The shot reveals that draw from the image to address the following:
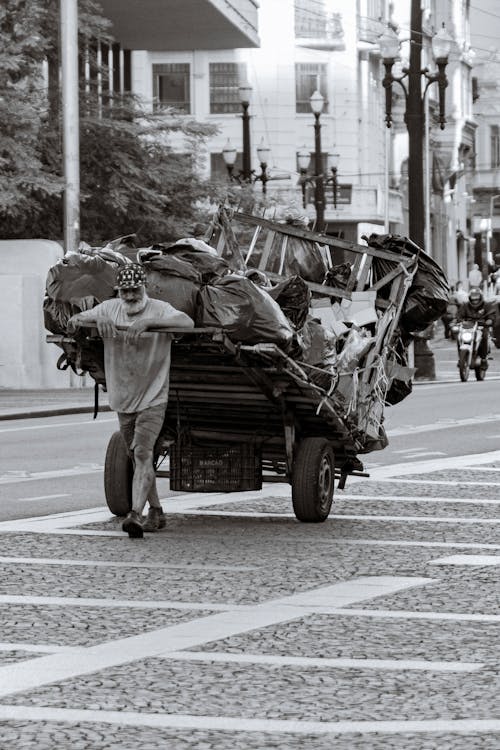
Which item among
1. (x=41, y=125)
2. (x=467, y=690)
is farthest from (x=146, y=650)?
(x=41, y=125)

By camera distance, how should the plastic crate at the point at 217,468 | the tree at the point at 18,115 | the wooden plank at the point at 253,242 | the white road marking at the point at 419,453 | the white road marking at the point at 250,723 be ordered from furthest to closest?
the tree at the point at 18,115
the white road marking at the point at 419,453
the wooden plank at the point at 253,242
the plastic crate at the point at 217,468
the white road marking at the point at 250,723

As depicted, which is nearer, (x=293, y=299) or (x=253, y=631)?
(x=253, y=631)

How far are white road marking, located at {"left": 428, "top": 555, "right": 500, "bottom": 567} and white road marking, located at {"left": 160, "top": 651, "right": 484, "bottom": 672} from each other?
339cm

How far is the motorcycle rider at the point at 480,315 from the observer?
A: 3791 centimetres

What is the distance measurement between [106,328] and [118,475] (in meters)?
1.46

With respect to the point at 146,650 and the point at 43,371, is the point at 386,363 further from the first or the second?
the point at 43,371

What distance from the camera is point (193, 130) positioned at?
38250 millimetres

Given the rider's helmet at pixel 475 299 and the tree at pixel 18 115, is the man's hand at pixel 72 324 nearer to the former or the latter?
the tree at pixel 18 115

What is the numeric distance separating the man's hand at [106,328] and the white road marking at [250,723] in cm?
581

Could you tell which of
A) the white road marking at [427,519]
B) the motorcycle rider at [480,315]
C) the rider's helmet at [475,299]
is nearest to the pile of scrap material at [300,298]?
the white road marking at [427,519]

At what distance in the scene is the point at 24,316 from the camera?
34344 millimetres

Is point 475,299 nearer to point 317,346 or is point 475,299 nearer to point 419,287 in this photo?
point 419,287

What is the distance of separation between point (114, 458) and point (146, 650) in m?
5.33

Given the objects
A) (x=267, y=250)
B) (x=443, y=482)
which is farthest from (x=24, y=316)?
(x=267, y=250)
